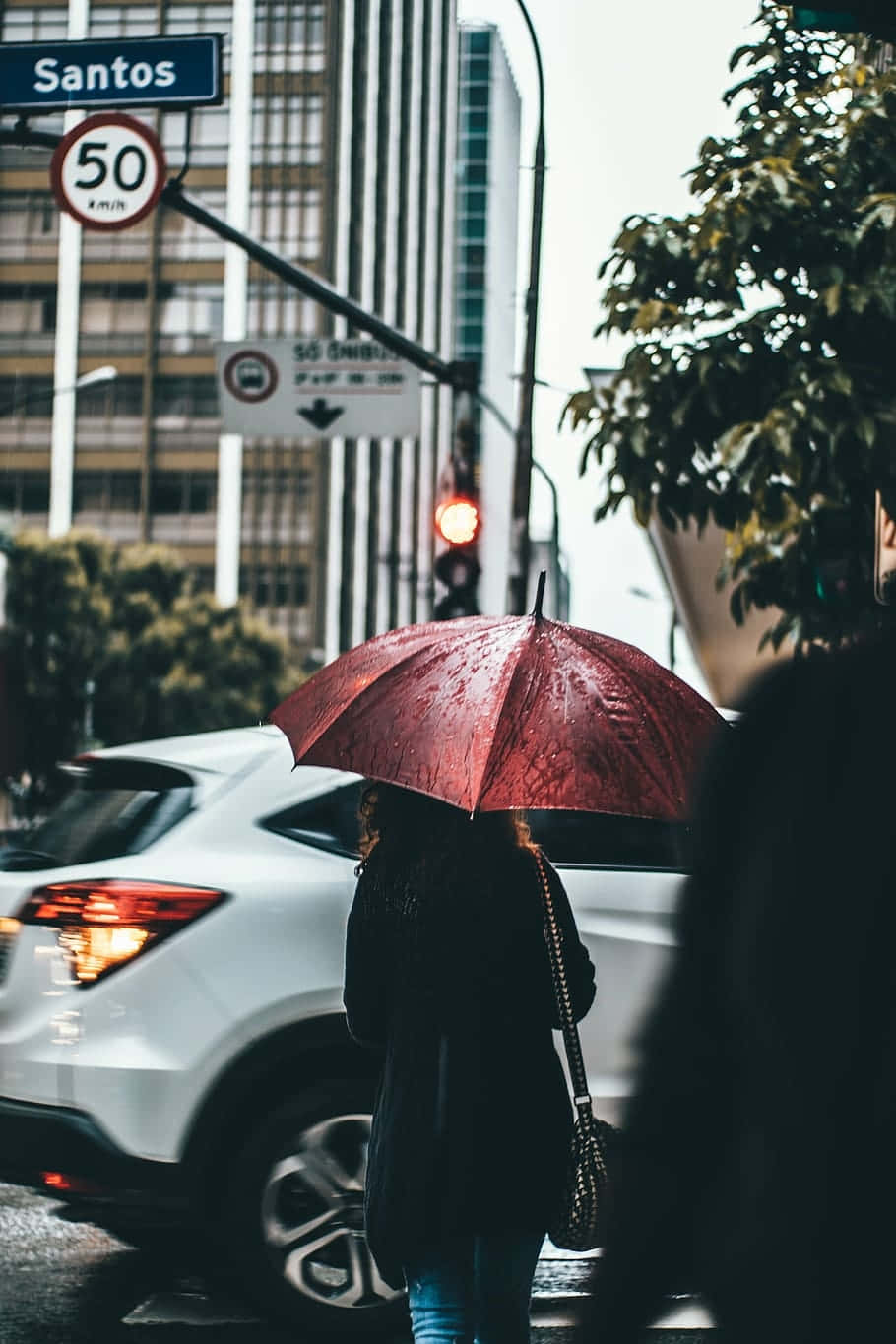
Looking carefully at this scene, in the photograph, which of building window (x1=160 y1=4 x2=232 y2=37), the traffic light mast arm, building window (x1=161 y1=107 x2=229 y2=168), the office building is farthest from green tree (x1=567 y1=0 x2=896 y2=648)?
the office building

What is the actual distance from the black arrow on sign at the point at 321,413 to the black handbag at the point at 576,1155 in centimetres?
1184

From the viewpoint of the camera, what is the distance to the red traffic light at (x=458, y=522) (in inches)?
537

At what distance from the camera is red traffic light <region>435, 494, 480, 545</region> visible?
44.7 feet

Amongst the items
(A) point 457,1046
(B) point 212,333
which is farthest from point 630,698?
(B) point 212,333

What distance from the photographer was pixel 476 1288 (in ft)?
10.7

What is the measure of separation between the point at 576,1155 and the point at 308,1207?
1903 mm

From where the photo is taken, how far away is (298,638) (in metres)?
92.6

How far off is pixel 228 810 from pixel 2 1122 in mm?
991

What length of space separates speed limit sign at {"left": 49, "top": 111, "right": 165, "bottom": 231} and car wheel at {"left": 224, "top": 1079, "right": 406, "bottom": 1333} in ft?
26.3

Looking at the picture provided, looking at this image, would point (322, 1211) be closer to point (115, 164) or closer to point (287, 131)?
point (115, 164)

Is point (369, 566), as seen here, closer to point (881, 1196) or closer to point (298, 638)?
point (298, 638)

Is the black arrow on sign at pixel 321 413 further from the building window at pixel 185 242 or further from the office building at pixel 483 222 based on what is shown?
the office building at pixel 483 222

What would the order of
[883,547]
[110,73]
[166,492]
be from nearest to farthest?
[883,547]
[110,73]
[166,492]

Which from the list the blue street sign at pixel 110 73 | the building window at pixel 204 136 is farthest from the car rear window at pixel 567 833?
the building window at pixel 204 136
